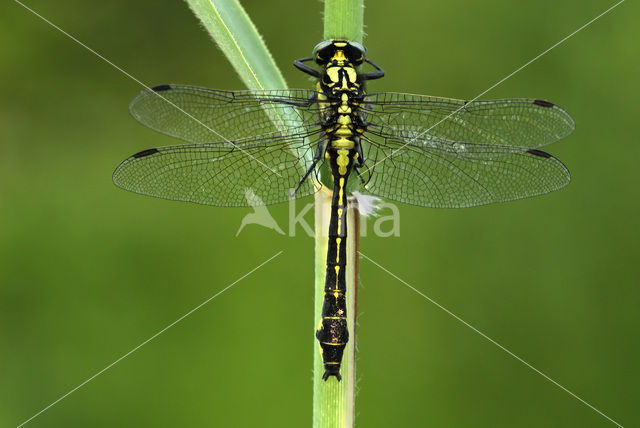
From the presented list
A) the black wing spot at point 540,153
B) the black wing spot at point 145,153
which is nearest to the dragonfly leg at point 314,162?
the black wing spot at point 145,153

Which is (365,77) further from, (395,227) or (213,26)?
(395,227)

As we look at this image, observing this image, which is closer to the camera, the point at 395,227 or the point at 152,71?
the point at 395,227

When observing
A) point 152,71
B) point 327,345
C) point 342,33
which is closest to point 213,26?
point 342,33

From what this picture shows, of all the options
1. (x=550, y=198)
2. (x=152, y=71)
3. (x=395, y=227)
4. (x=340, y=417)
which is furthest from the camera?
(x=152, y=71)

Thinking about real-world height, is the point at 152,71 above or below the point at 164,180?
above

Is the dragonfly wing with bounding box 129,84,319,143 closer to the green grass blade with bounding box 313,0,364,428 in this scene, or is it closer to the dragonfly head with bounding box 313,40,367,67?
the dragonfly head with bounding box 313,40,367,67

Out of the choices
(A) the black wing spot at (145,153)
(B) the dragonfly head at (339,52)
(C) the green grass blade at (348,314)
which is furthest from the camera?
(A) the black wing spot at (145,153)

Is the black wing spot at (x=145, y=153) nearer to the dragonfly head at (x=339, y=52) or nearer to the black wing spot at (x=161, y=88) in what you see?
the black wing spot at (x=161, y=88)

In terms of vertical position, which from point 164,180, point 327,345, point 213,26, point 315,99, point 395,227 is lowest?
point 327,345
